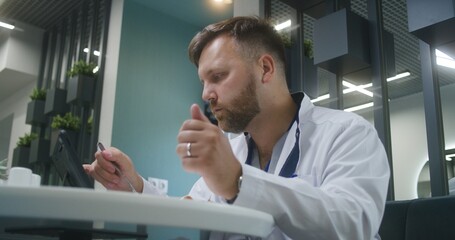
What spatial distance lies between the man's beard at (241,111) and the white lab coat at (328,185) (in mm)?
145

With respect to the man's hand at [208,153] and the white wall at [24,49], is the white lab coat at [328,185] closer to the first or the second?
the man's hand at [208,153]

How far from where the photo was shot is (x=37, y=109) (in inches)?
223

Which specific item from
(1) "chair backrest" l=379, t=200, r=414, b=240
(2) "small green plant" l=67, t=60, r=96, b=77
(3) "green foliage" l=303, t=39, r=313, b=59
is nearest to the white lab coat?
(1) "chair backrest" l=379, t=200, r=414, b=240

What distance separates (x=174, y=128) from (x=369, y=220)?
407 centimetres

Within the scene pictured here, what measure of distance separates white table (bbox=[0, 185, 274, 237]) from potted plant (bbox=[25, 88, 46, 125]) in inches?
218

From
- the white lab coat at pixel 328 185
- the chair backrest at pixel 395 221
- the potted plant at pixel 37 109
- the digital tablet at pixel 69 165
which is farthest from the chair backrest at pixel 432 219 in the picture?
the potted plant at pixel 37 109

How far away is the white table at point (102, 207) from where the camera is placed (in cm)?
49

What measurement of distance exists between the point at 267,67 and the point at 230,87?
0.72ft

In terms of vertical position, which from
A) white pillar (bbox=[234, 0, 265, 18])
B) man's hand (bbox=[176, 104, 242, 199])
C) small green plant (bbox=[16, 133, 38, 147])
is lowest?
man's hand (bbox=[176, 104, 242, 199])

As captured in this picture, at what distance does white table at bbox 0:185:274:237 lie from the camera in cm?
49

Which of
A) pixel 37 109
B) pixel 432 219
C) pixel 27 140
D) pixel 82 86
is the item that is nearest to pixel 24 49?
pixel 37 109

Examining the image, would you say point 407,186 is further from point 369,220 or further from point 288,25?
point 369,220

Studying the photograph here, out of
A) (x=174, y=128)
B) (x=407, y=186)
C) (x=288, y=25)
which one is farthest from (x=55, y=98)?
(x=407, y=186)

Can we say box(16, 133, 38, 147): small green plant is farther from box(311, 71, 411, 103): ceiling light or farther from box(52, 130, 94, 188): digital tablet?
box(52, 130, 94, 188): digital tablet
